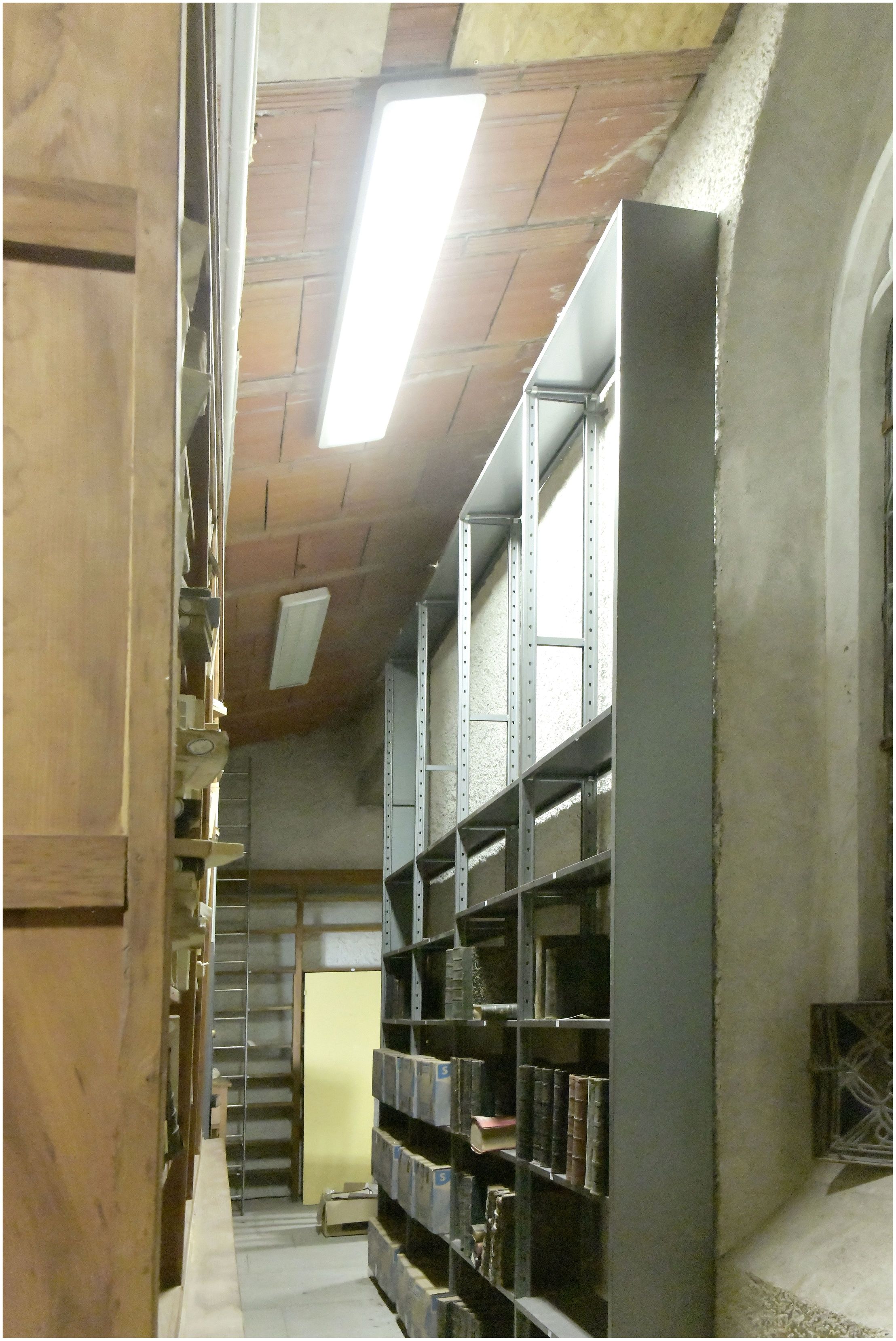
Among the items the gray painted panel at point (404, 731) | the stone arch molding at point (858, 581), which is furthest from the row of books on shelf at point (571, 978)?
the gray painted panel at point (404, 731)

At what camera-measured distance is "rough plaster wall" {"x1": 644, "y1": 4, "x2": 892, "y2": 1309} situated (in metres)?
2.76

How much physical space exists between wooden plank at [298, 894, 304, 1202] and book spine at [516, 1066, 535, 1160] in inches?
301

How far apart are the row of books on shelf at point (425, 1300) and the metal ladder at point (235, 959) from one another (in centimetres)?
368

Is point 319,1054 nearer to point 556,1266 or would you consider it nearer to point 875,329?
point 556,1266

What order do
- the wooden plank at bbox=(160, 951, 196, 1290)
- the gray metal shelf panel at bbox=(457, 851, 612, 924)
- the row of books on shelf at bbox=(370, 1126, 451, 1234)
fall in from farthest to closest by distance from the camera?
the row of books on shelf at bbox=(370, 1126, 451, 1234) < the gray metal shelf panel at bbox=(457, 851, 612, 924) < the wooden plank at bbox=(160, 951, 196, 1290)

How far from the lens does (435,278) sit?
12.8ft

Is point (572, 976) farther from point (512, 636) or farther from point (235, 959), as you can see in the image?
point (235, 959)

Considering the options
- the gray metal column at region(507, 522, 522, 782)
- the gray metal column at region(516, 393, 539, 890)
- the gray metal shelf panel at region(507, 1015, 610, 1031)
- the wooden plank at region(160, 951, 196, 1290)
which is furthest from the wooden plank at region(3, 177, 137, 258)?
the gray metal column at region(507, 522, 522, 782)

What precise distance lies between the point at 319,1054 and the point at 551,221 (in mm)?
8602

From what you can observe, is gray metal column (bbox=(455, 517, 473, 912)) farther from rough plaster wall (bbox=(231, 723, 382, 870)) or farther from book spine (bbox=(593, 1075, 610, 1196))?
rough plaster wall (bbox=(231, 723, 382, 870))

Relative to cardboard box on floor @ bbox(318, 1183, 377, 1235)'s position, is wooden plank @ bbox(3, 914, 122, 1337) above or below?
above

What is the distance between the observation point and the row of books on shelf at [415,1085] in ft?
16.2

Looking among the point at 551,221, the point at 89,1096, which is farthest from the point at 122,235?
the point at 551,221

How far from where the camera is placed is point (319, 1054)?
10.8 metres
